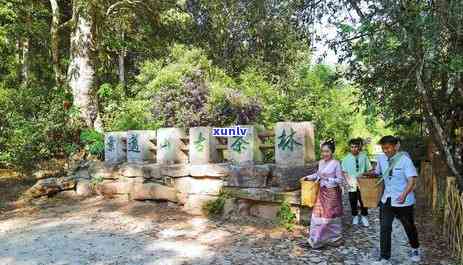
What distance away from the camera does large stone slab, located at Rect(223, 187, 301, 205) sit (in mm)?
6953

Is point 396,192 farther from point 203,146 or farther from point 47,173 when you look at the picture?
point 47,173

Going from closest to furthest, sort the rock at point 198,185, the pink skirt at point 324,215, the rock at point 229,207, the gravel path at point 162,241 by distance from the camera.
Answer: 1. the gravel path at point 162,241
2. the pink skirt at point 324,215
3. the rock at point 229,207
4. the rock at point 198,185

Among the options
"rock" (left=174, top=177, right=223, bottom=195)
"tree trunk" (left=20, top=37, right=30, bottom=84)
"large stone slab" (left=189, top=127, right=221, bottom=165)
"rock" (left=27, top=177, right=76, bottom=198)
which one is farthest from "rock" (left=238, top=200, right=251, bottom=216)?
"tree trunk" (left=20, top=37, right=30, bottom=84)

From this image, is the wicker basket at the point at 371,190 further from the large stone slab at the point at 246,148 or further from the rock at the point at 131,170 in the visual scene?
the rock at the point at 131,170

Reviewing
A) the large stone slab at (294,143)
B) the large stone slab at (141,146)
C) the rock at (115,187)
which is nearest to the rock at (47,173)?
the rock at (115,187)

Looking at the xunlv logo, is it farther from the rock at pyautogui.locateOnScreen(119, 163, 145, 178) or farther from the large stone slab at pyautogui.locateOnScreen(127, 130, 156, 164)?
the rock at pyautogui.locateOnScreen(119, 163, 145, 178)

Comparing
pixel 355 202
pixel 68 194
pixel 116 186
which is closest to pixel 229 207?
pixel 355 202

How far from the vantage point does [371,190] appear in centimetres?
546

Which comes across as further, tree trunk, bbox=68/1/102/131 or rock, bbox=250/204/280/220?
tree trunk, bbox=68/1/102/131

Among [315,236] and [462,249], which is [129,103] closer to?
[315,236]

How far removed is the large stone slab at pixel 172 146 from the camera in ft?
29.7

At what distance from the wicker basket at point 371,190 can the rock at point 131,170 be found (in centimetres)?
524

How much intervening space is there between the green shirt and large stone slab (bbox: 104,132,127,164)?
5.26m

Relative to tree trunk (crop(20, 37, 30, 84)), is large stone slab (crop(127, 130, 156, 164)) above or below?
below
